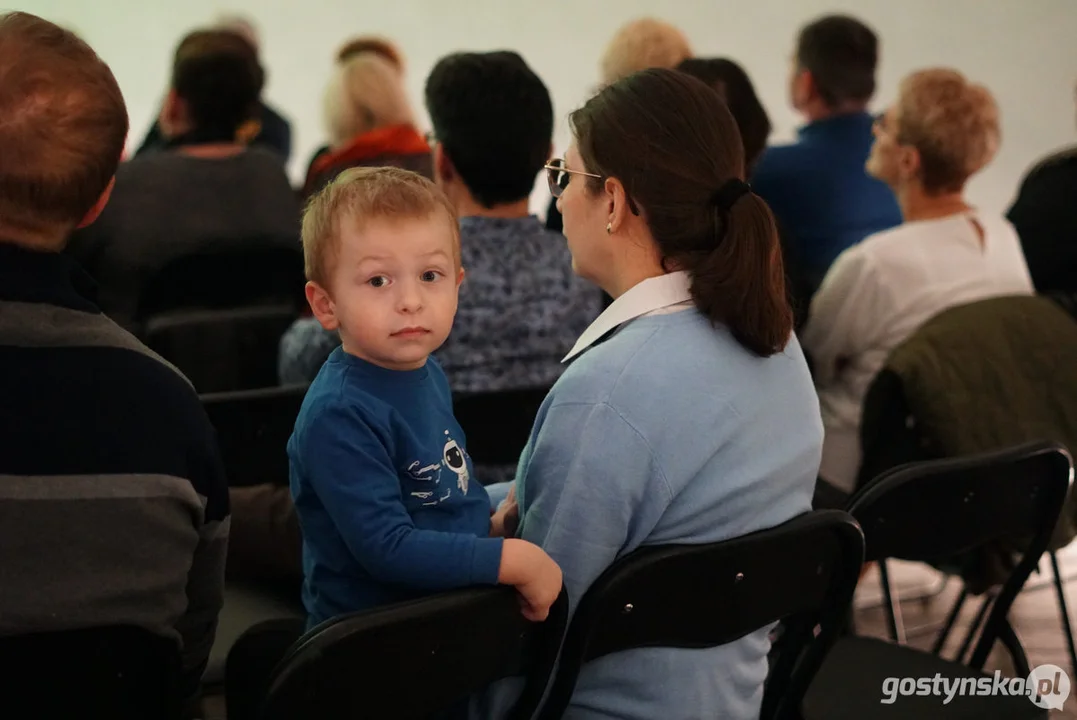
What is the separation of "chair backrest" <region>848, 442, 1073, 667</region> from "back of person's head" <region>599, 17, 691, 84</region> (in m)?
1.84

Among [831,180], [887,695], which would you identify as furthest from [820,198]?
[887,695]

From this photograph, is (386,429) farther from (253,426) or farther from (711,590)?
(253,426)

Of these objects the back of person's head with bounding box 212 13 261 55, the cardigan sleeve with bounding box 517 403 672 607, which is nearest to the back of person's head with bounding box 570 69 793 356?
the cardigan sleeve with bounding box 517 403 672 607

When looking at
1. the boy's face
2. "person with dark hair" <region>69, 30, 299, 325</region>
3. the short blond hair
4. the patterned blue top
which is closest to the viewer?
the boy's face

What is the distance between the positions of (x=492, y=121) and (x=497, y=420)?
0.62 metres

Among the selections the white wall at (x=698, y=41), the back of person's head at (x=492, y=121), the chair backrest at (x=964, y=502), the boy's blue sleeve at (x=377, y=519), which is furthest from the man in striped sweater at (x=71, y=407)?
the white wall at (x=698, y=41)

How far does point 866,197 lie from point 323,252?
2294 millimetres

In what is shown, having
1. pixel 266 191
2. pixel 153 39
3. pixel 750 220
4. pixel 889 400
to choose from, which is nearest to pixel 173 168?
pixel 266 191

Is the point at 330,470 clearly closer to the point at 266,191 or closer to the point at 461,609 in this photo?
the point at 461,609

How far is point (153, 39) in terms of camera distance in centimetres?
525

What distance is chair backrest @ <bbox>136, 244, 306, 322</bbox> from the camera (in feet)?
9.75

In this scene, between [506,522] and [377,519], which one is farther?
[506,522]

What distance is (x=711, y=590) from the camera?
1272 millimetres

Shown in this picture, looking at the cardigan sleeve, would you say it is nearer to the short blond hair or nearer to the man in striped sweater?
the man in striped sweater
